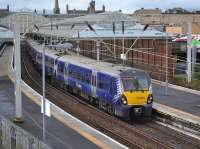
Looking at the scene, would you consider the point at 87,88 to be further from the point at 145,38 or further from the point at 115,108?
the point at 145,38

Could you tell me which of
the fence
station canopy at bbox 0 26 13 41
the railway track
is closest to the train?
the railway track

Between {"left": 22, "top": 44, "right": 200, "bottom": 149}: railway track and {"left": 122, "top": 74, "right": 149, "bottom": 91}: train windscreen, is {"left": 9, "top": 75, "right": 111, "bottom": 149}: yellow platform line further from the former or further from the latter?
{"left": 122, "top": 74, "right": 149, "bottom": 91}: train windscreen

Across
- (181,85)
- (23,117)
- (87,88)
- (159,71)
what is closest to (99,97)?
(87,88)

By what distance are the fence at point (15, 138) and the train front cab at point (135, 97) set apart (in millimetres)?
8308

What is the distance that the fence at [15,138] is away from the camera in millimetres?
16759

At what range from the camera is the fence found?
16.8 m

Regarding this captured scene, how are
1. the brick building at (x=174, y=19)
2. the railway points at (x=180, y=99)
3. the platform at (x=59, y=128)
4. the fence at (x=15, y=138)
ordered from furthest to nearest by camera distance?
the brick building at (x=174, y=19)
the railway points at (x=180, y=99)
the platform at (x=59, y=128)
the fence at (x=15, y=138)

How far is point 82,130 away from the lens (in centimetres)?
2520

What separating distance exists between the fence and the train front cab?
8.31 m

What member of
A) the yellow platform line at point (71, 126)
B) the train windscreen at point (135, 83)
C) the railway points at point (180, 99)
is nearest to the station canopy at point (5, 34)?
the yellow platform line at point (71, 126)

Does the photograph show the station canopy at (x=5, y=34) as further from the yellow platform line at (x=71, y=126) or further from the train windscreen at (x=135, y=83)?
the train windscreen at (x=135, y=83)

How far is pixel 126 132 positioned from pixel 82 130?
233cm

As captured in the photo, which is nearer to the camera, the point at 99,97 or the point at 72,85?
the point at 99,97

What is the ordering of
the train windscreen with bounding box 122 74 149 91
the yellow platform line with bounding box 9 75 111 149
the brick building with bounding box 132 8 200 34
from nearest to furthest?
the yellow platform line with bounding box 9 75 111 149 < the train windscreen with bounding box 122 74 149 91 < the brick building with bounding box 132 8 200 34
